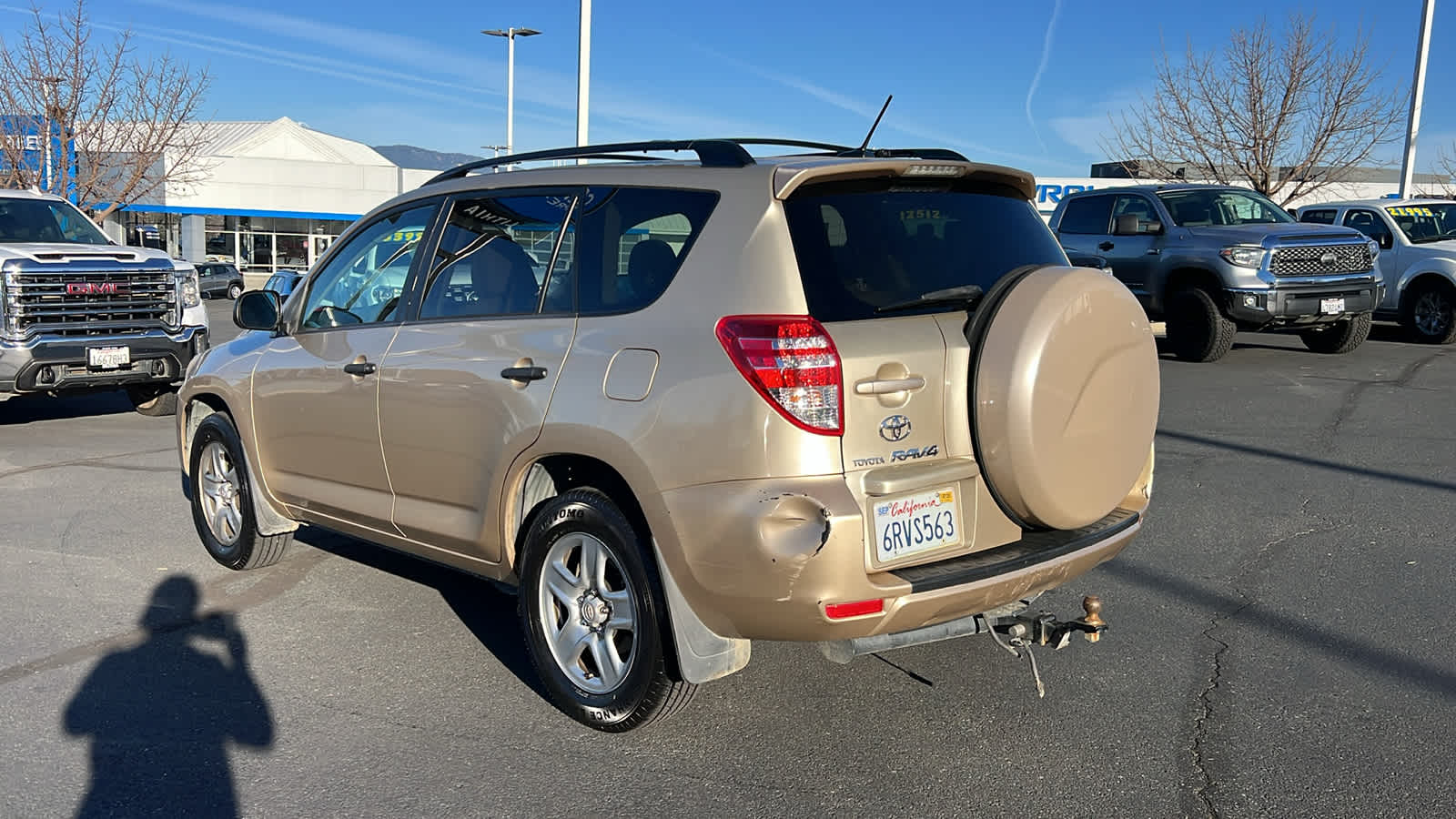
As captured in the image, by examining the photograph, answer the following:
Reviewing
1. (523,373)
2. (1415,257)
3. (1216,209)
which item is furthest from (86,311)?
(1415,257)

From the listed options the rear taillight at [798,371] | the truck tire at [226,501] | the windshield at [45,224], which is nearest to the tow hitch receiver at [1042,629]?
the rear taillight at [798,371]

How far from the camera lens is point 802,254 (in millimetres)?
3656

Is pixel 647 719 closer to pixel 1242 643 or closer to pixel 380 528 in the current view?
pixel 380 528

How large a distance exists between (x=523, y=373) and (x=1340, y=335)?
13.5m

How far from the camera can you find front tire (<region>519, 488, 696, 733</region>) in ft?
12.6

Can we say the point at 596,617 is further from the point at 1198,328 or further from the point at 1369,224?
the point at 1369,224

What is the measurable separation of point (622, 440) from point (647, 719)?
3.01 feet

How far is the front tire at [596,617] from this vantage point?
383cm

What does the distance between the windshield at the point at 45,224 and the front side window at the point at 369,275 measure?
6991 mm

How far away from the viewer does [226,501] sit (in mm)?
6039

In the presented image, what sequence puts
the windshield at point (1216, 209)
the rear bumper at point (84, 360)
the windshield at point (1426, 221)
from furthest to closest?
the windshield at point (1426, 221) < the windshield at point (1216, 209) < the rear bumper at point (84, 360)

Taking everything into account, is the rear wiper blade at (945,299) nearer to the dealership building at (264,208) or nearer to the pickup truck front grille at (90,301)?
the pickup truck front grille at (90,301)

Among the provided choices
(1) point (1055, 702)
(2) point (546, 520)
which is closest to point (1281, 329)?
(1) point (1055, 702)

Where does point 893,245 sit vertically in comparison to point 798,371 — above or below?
above
